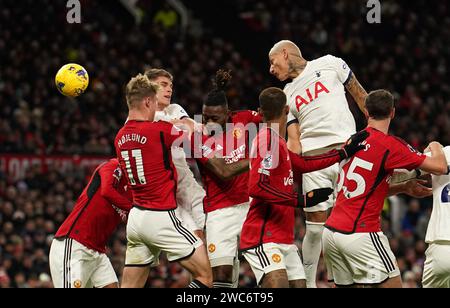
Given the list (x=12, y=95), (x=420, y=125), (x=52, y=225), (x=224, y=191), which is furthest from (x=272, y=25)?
(x=224, y=191)

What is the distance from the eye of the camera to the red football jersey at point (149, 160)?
8859 millimetres

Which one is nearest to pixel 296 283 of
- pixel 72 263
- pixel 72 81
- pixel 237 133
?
pixel 237 133

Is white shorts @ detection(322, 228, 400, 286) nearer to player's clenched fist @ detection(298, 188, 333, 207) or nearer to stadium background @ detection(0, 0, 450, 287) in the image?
player's clenched fist @ detection(298, 188, 333, 207)

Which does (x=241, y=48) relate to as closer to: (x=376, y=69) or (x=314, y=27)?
(x=314, y=27)

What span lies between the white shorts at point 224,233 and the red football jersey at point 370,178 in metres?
1.37

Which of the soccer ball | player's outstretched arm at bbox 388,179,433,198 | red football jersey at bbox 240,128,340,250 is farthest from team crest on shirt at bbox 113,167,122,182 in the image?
player's outstretched arm at bbox 388,179,433,198

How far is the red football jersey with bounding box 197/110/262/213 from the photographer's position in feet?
31.2

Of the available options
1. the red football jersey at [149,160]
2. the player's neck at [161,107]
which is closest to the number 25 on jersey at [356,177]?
the red football jersey at [149,160]

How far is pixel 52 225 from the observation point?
17.7m

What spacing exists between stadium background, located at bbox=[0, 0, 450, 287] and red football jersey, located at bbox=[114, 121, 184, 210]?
23.6 feet

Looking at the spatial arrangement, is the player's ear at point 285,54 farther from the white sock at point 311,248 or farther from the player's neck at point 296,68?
the white sock at point 311,248

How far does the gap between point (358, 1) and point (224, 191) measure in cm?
1978
